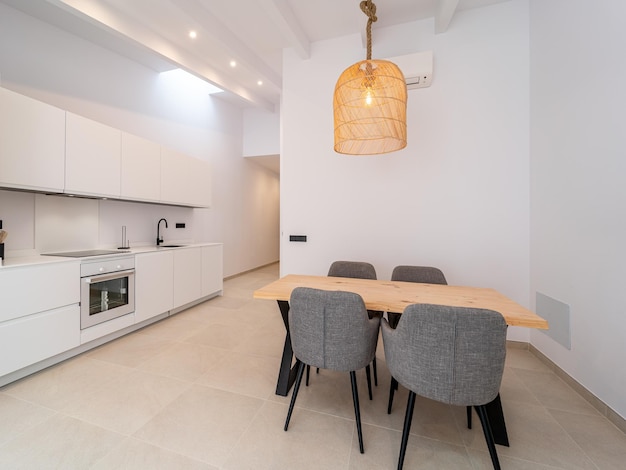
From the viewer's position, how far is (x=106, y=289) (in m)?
2.57

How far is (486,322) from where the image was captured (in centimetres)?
105

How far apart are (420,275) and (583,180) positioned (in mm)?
1299

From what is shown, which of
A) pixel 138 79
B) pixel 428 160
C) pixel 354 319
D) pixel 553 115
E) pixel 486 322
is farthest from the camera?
pixel 138 79

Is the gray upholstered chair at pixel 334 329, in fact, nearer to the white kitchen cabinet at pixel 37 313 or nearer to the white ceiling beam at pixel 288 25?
the white kitchen cabinet at pixel 37 313

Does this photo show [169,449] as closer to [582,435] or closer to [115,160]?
[582,435]

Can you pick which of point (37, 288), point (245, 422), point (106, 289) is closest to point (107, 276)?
point (106, 289)

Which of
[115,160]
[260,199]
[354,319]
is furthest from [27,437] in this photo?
[260,199]

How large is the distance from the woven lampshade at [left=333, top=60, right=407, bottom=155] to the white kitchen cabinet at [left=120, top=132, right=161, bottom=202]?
2586mm

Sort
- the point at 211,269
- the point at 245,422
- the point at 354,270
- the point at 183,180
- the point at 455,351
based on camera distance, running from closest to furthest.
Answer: the point at 455,351 → the point at 245,422 → the point at 354,270 → the point at 183,180 → the point at 211,269

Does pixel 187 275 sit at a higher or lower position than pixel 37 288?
lower

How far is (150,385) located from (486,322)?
2.25 meters

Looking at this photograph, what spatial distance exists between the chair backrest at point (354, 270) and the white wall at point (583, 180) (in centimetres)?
148

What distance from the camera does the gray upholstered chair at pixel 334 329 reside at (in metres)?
1.34

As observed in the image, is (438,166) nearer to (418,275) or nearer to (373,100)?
(418,275)
